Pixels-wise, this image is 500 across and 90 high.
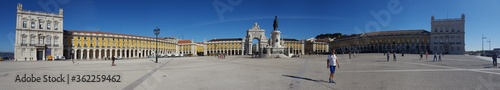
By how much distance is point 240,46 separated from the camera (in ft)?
376

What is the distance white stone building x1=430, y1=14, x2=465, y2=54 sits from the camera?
69062 millimetres

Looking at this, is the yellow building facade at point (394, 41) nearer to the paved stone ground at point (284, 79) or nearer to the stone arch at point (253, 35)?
the stone arch at point (253, 35)

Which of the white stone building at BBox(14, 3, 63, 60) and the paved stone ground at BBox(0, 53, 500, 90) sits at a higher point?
the white stone building at BBox(14, 3, 63, 60)

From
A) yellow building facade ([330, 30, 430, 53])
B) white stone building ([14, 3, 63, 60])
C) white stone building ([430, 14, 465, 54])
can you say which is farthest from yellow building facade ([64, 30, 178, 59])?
white stone building ([430, 14, 465, 54])

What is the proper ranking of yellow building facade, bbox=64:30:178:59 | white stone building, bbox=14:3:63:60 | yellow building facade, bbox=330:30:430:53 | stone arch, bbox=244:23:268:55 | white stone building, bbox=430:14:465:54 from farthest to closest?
1. stone arch, bbox=244:23:268:55
2. yellow building facade, bbox=330:30:430:53
3. white stone building, bbox=430:14:465:54
4. yellow building facade, bbox=64:30:178:59
5. white stone building, bbox=14:3:63:60

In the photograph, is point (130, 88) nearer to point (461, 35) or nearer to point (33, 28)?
point (33, 28)

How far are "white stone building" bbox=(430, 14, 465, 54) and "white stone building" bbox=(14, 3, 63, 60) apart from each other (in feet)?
295

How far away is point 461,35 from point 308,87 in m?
82.7

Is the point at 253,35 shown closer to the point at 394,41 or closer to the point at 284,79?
the point at 394,41

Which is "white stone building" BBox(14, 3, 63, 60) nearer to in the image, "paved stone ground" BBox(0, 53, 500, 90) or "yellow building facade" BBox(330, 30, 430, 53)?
"paved stone ground" BBox(0, 53, 500, 90)

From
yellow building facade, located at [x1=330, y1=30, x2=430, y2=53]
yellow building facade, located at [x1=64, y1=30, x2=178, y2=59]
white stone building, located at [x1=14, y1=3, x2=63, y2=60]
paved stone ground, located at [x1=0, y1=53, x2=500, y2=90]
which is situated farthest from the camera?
yellow building facade, located at [x1=330, y1=30, x2=430, y2=53]

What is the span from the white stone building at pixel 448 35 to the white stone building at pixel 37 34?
8992cm

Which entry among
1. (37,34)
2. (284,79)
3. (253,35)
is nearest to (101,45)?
(37,34)

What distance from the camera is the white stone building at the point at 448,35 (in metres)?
69.1
